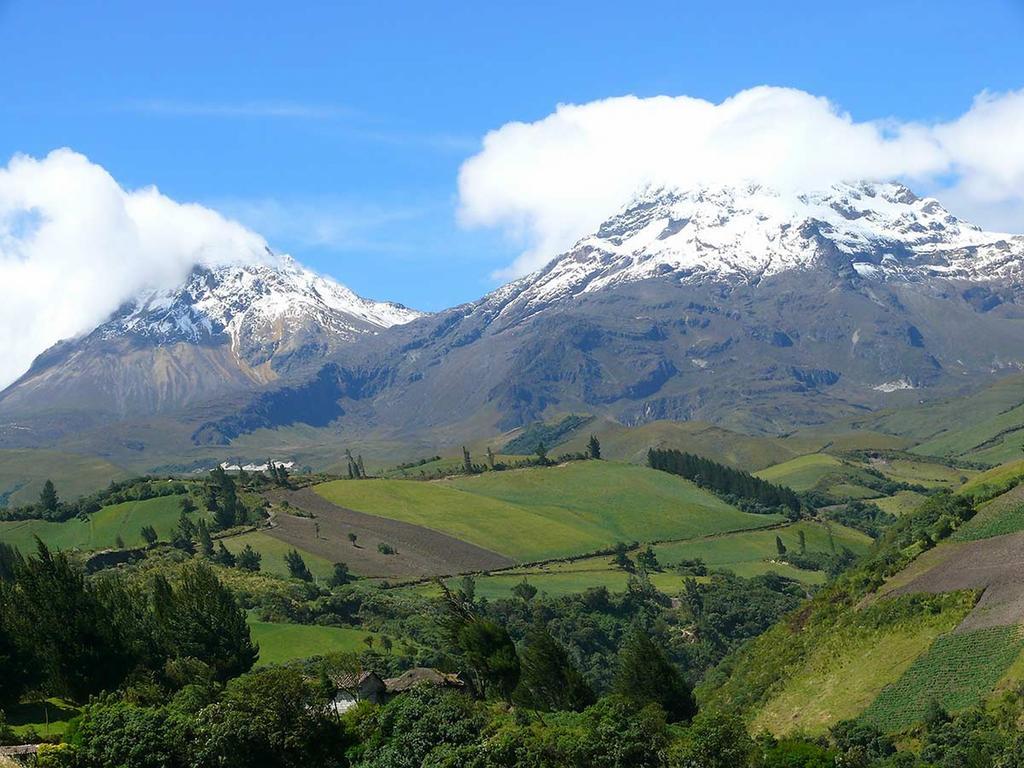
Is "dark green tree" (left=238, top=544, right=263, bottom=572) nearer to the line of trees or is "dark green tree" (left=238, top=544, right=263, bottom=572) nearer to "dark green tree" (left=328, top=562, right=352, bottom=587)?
"dark green tree" (left=328, top=562, right=352, bottom=587)

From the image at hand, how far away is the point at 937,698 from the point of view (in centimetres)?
8681

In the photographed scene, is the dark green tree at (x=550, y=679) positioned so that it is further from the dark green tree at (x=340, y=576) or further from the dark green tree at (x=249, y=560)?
the dark green tree at (x=249, y=560)

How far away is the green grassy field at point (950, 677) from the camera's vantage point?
281 ft

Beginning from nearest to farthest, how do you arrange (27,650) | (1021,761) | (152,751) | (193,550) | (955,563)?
(152,751) → (1021,761) → (27,650) → (955,563) → (193,550)

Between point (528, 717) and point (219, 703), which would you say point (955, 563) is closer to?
point (528, 717)

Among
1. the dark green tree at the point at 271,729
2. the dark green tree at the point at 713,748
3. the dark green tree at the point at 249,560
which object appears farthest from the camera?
the dark green tree at the point at 249,560

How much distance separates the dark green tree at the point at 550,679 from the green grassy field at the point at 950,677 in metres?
20.6

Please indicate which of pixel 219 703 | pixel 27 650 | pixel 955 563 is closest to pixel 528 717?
pixel 219 703

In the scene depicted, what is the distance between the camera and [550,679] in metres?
95.7

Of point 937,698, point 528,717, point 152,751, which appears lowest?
point 937,698

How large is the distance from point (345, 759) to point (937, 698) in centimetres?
4294

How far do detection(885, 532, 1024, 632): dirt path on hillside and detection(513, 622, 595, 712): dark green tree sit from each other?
29185 mm

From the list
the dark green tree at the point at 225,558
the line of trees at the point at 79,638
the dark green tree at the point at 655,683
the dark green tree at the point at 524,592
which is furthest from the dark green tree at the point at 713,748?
the dark green tree at the point at 225,558

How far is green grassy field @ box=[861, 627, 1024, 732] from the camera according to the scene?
3371 inches
